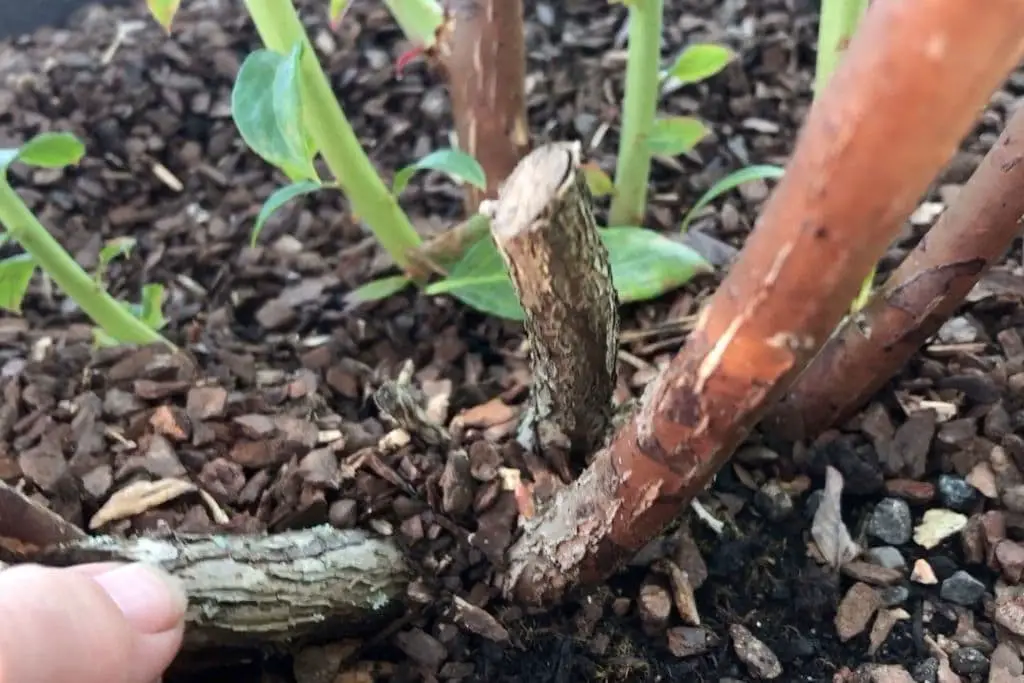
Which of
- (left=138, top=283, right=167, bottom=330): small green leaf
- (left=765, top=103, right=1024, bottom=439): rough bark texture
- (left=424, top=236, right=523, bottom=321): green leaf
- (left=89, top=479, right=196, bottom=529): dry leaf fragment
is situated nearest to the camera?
(left=765, top=103, right=1024, bottom=439): rough bark texture

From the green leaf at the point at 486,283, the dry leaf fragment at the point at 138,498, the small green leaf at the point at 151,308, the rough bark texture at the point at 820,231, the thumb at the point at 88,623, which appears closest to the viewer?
the rough bark texture at the point at 820,231

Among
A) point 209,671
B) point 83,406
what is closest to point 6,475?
point 83,406

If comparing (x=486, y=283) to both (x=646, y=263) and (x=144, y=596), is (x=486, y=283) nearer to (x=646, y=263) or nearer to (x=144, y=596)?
→ (x=646, y=263)

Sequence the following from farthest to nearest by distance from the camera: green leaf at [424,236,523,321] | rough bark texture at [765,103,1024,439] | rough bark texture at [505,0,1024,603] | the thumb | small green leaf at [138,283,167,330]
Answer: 1. small green leaf at [138,283,167,330]
2. green leaf at [424,236,523,321]
3. rough bark texture at [765,103,1024,439]
4. the thumb
5. rough bark texture at [505,0,1024,603]

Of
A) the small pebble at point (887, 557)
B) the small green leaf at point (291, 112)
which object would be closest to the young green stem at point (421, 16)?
the small green leaf at point (291, 112)

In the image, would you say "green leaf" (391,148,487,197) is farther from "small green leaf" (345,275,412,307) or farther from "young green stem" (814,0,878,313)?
"young green stem" (814,0,878,313)

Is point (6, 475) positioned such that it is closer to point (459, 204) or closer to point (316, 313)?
point (316, 313)

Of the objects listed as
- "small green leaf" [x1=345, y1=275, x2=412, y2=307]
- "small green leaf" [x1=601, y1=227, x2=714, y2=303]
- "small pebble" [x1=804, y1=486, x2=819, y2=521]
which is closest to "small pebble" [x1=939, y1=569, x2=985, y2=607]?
"small pebble" [x1=804, y1=486, x2=819, y2=521]

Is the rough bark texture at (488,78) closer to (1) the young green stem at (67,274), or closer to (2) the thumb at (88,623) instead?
(1) the young green stem at (67,274)
